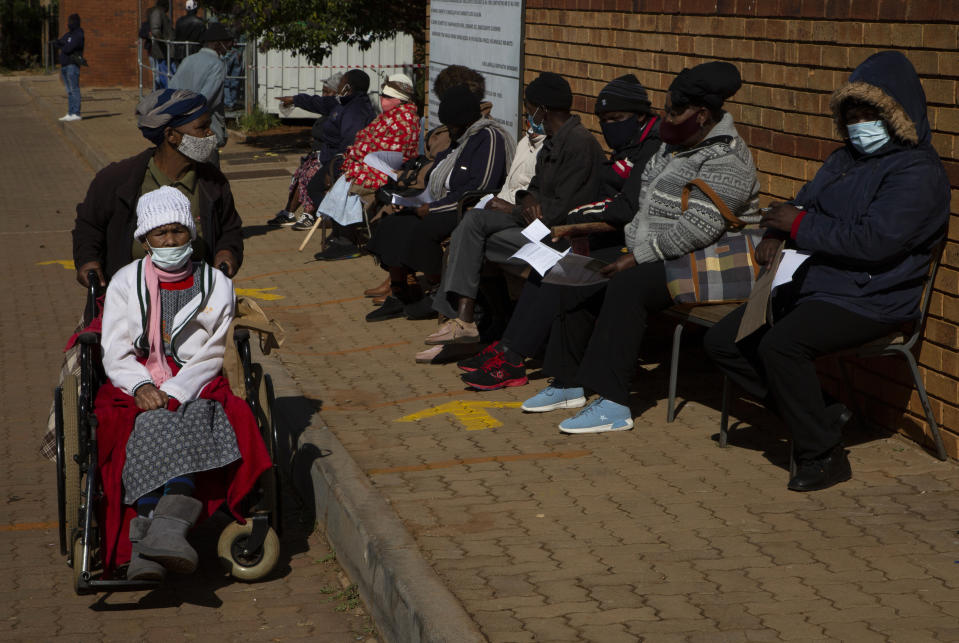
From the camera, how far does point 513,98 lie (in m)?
9.76

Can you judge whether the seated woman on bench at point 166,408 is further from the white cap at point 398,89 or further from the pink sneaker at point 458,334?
the white cap at point 398,89

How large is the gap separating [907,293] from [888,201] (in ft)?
1.47

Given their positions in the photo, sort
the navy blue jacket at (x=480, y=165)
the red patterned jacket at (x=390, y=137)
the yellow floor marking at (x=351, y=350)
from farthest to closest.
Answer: the red patterned jacket at (x=390, y=137) → the navy blue jacket at (x=480, y=165) → the yellow floor marking at (x=351, y=350)

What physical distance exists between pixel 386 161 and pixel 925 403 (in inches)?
224

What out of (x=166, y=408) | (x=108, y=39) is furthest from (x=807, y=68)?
(x=108, y=39)

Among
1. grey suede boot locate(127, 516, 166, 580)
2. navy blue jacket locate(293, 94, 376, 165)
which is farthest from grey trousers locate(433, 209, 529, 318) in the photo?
navy blue jacket locate(293, 94, 376, 165)

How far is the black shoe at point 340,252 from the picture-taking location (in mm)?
11430

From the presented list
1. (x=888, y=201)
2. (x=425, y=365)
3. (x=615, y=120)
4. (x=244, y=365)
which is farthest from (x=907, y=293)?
(x=425, y=365)

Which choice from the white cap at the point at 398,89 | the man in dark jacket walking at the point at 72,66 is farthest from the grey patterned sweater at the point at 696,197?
the man in dark jacket walking at the point at 72,66

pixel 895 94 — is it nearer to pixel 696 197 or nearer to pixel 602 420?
pixel 696 197

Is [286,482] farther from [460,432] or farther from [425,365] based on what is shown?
[425,365]

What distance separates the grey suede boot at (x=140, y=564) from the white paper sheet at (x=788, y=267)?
279 centimetres

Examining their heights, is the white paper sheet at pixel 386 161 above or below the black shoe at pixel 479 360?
above

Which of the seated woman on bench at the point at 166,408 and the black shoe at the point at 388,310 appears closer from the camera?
the seated woman on bench at the point at 166,408
